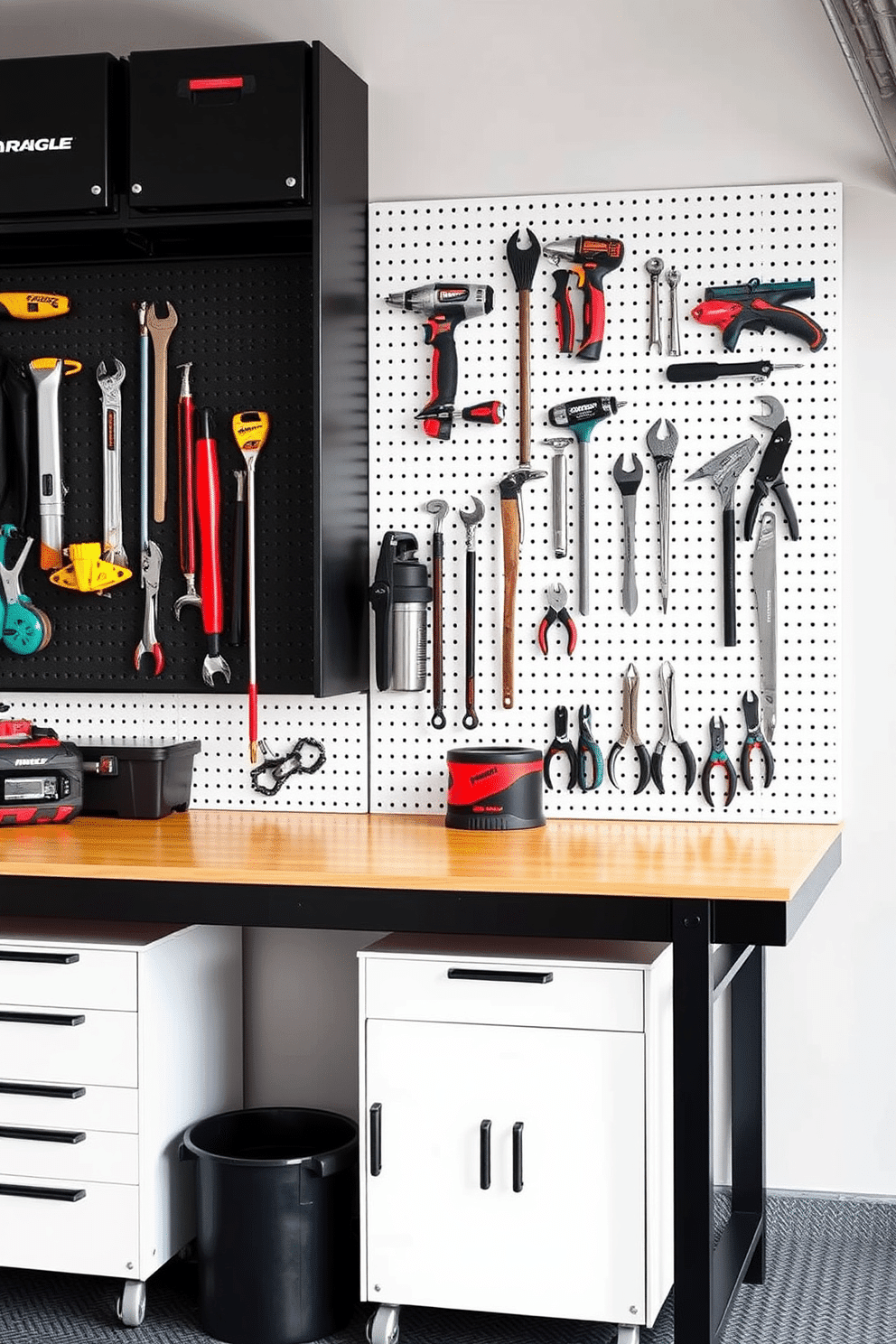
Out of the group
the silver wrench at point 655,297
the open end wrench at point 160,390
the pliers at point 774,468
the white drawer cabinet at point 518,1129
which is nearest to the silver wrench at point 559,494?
the silver wrench at point 655,297

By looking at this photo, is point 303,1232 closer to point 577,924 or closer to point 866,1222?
point 577,924

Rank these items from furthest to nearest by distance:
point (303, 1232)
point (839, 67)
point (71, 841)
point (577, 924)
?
point (839, 67)
point (71, 841)
point (303, 1232)
point (577, 924)

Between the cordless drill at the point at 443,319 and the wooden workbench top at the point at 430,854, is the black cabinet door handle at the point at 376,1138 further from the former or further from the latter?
the cordless drill at the point at 443,319

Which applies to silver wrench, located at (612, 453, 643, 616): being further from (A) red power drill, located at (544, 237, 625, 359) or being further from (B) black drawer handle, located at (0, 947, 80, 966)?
(B) black drawer handle, located at (0, 947, 80, 966)

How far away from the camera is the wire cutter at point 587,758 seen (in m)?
3.02

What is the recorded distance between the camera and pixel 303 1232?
2.53m

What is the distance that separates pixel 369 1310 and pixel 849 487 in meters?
1.77

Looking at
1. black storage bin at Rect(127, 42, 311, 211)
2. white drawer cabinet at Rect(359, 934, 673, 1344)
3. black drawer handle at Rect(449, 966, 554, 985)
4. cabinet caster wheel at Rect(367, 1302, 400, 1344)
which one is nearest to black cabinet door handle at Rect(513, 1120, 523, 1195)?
white drawer cabinet at Rect(359, 934, 673, 1344)

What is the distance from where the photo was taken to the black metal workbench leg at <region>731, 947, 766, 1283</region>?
2879mm

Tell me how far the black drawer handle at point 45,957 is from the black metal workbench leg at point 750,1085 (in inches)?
48.4

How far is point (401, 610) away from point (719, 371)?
775 millimetres

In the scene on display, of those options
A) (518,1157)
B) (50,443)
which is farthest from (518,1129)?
(50,443)

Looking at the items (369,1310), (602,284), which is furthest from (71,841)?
(602,284)

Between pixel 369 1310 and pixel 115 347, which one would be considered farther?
pixel 115 347
